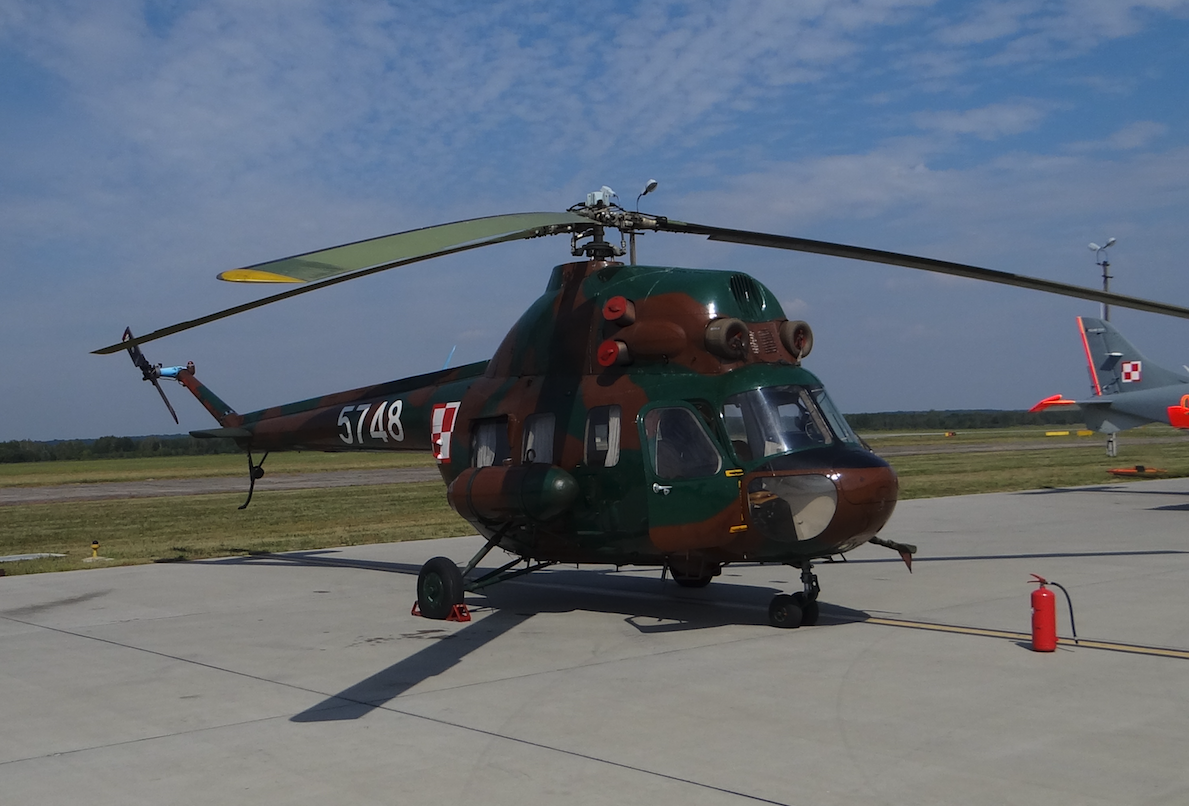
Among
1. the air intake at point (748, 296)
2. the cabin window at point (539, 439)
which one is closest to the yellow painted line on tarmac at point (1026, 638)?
the air intake at point (748, 296)

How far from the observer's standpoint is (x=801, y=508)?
9461 mm

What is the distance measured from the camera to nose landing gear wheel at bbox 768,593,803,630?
33.5ft

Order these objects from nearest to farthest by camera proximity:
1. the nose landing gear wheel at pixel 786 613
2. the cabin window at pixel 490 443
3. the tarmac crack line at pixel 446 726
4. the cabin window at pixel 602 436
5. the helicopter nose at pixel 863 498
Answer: the tarmac crack line at pixel 446 726, the helicopter nose at pixel 863 498, the nose landing gear wheel at pixel 786 613, the cabin window at pixel 602 436, the cabin window at pixel 490 443

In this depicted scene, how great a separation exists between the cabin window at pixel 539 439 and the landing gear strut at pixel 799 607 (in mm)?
2804

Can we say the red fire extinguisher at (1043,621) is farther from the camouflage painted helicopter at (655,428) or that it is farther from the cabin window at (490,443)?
the cabin window at (490,443)

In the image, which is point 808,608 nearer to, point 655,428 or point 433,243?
point 655,428

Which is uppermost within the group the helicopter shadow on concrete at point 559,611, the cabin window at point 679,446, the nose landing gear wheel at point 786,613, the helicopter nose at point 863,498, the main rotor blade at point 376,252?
the main rotor blade at point 376,252

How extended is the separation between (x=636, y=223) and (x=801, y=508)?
3473 mm

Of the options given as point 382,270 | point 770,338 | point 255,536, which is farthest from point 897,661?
point 255,536

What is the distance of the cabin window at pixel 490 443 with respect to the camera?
11.8 metres

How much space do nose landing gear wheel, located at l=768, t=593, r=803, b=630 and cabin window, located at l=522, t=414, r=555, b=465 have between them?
278 centimetres

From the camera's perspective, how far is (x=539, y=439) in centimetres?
1138

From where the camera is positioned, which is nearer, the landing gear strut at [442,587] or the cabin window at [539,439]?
the landing gear strut at [442,587]

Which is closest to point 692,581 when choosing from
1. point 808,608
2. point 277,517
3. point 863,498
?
point 808,608
